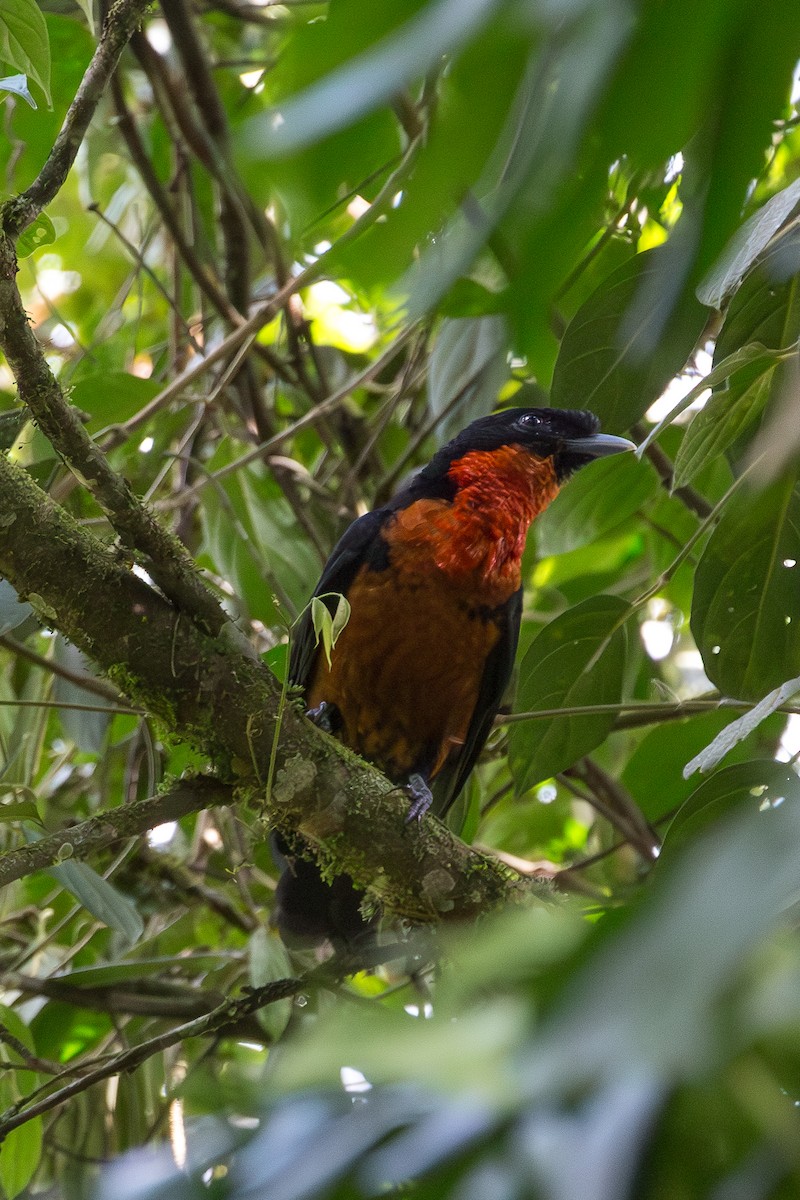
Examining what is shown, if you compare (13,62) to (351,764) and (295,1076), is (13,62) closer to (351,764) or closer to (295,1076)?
(351,764)

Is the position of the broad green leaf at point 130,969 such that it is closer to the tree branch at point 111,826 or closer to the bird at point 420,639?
the bird at point 420,639

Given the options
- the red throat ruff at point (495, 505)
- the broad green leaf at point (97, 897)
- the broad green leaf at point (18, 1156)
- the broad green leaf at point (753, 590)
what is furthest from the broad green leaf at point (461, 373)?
the broad green leaf at point (18, 1156)

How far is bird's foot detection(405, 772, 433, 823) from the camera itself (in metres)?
2.44

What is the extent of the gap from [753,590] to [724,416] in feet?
1.22

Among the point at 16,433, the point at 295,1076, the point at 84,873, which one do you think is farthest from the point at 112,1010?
the point at 295,1076

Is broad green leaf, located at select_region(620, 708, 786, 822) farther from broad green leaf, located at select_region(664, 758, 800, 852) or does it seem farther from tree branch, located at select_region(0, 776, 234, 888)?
Answer: tree branch, located at select_region(0, 776, 234, 888)

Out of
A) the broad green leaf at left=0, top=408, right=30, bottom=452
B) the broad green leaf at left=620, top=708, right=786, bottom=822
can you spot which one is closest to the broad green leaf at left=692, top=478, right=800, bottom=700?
the broad green leaf at left=620, top=708, right=786, bottom=822

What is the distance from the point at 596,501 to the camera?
3154mm

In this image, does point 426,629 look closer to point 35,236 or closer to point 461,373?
point 461,373

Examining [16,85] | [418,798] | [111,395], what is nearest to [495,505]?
[418,798]

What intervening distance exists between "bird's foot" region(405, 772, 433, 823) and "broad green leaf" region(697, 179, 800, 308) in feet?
3.93

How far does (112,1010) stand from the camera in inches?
120

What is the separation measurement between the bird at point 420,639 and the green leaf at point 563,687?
0.60 metres

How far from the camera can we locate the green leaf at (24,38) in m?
2.05
